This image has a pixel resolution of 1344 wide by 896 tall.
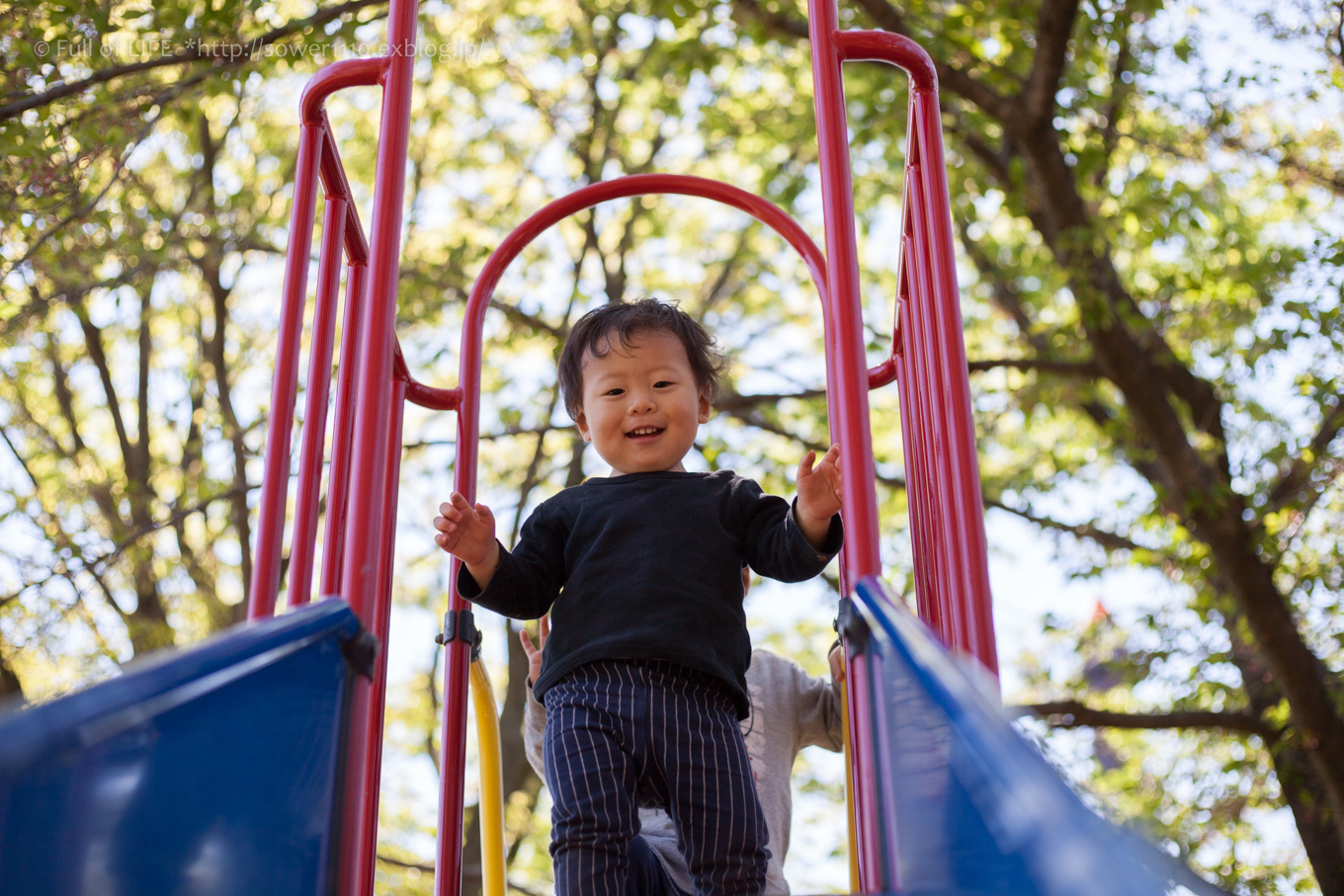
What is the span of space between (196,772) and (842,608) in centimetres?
92

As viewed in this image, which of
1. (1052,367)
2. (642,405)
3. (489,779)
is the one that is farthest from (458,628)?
(1052,367)

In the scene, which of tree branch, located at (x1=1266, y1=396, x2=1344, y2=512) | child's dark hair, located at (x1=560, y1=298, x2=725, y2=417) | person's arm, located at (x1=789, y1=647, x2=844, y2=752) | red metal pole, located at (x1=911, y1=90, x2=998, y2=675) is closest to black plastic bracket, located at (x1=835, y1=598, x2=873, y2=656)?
red metal pole, located at (x1=911, y1=90, x2=998, y2=675)

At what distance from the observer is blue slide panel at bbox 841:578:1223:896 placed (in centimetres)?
79

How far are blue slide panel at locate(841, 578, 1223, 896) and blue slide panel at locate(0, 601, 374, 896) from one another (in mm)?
598

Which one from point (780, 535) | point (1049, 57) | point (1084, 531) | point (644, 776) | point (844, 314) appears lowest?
point (644, 776)

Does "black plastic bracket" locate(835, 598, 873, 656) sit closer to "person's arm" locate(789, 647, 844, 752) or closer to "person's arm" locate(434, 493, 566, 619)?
"person's arm" locate(434, 493, 566, 619)

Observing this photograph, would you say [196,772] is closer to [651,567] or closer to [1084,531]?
[651,567]

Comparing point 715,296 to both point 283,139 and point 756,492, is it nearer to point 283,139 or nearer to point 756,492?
point 283,139

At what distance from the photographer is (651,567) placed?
6.48 feet

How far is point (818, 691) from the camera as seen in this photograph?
2814 millimetres

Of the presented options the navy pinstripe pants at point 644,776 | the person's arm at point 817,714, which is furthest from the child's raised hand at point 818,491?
the person's arm at point 817,714

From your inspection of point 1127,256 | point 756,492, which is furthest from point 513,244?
point 1127,256

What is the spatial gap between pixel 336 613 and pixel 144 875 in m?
0.37

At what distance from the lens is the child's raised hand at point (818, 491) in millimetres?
1792
